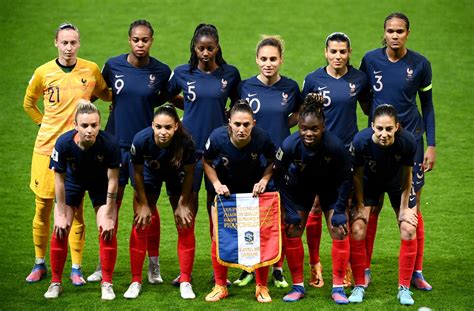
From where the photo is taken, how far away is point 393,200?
8289 millimetres

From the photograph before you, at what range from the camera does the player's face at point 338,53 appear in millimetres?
8258

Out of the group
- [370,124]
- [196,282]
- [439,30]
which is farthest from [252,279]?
[439,30]

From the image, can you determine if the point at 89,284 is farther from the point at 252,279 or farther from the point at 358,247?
the point at 358,247

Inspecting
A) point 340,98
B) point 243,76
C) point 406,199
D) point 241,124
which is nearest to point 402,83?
point 340,98

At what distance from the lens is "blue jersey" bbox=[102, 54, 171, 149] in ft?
27.7

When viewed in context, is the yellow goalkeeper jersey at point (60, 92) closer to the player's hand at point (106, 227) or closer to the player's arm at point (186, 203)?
the player's hand at point (106, 227)

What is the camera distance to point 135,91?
8.44 m

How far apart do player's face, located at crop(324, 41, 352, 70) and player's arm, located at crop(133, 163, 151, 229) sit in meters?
1.65

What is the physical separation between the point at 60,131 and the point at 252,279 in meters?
1.91

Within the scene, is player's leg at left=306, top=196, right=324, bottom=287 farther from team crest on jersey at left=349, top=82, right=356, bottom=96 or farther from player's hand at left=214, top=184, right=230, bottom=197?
team crest on jersey at left=349, top=82, right=356, bottom=96

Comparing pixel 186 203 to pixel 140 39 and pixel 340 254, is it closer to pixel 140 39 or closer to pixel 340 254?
pixel 340 254

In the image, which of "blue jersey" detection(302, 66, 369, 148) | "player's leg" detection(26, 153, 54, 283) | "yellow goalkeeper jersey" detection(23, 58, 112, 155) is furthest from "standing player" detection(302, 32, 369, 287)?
"player's leg" detection(26, 153, 54, 283)

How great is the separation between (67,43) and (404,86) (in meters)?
2.61

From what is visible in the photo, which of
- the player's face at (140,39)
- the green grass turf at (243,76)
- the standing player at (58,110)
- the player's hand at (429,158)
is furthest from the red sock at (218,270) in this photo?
the player's hand at (429,158)
